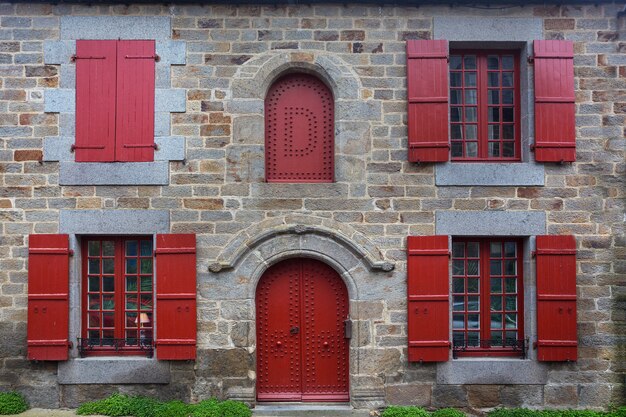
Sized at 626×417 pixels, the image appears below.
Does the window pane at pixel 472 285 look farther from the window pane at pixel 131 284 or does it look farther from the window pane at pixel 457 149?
the window pane at pixel 131 284

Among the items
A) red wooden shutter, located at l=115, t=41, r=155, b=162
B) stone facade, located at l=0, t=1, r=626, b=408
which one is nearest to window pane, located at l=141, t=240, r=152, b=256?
stone facade, located at l=0, t=1, r=626, b=408

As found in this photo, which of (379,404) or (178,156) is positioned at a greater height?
(178,156)

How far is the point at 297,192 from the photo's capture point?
770 cm

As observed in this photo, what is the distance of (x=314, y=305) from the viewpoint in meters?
7.83

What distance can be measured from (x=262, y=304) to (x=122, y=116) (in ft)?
9.85

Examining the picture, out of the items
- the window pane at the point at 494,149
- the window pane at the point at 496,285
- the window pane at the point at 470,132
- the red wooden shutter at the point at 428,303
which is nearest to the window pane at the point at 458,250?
the red wooden shutter at the point at 428,303

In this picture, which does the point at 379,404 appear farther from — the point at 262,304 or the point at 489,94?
the point at 489,94

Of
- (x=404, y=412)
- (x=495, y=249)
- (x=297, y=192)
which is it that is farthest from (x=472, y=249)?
(x=297, y=192)

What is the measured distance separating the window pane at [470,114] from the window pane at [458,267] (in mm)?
1862

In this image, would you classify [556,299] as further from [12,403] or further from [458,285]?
[12,403]

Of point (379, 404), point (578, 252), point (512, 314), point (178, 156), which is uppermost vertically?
point (178, 156)

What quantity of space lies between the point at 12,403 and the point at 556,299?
6.88m

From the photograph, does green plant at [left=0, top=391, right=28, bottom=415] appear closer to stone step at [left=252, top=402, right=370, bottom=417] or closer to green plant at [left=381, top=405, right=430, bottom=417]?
stone step at [left=252, top=402, right=370, bottom=417]

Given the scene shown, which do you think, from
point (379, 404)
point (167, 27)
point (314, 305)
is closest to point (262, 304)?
point (314, 305)
